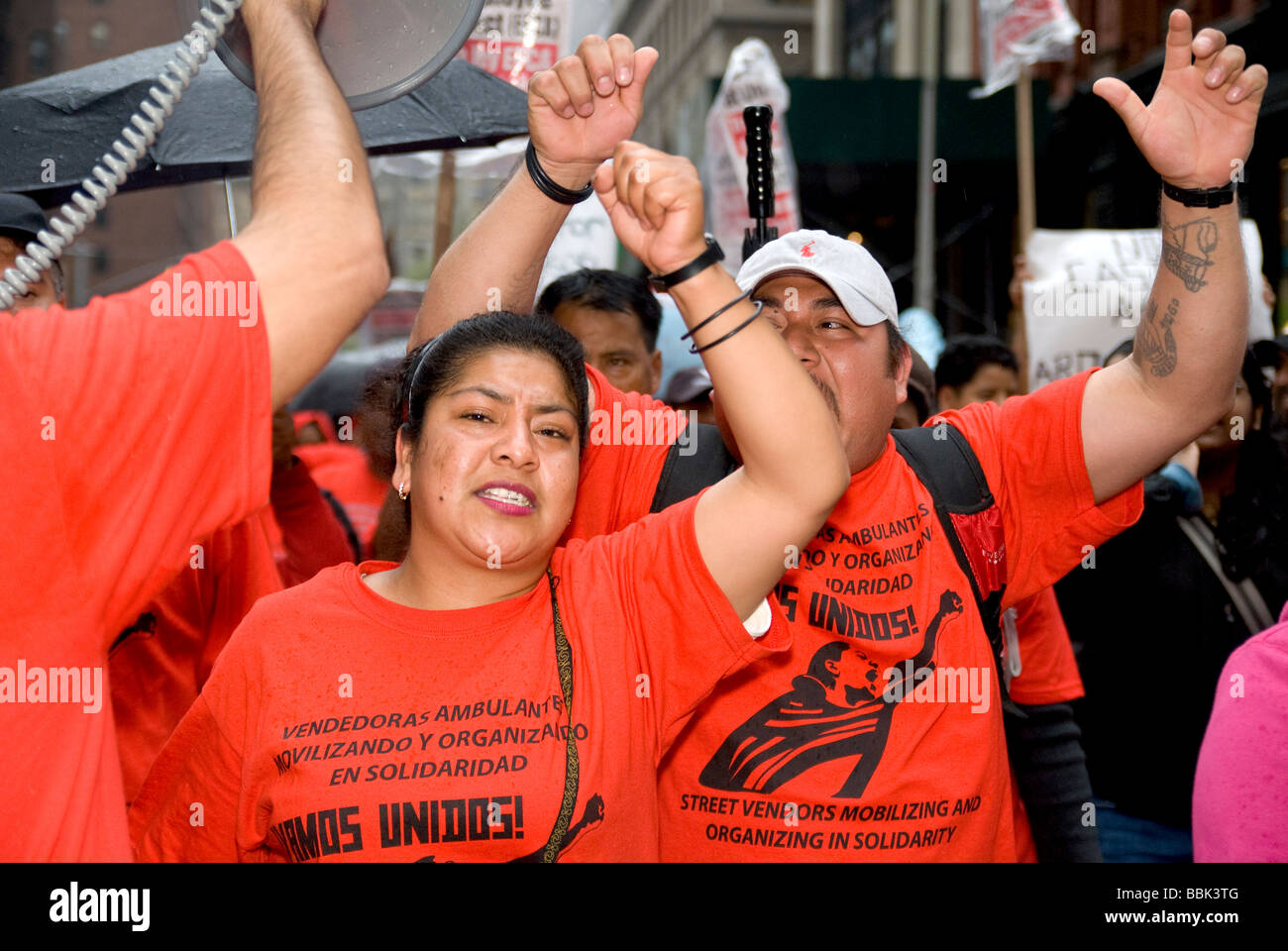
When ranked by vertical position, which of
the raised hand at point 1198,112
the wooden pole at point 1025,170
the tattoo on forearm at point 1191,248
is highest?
the wooden pole at point 1025,170

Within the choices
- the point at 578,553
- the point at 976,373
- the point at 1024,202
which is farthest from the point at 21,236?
the point at 1024,202

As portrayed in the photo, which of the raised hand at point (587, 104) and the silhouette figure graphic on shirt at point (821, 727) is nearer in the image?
the raised hand at point (587, 104)

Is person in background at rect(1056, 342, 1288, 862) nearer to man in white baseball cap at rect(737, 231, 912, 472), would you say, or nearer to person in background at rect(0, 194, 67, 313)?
man in white baseball cap at rect(737, 231, 912, 472)

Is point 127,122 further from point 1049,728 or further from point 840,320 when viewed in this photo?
point 1049,728

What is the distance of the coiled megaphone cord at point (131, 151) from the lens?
4.97 ft

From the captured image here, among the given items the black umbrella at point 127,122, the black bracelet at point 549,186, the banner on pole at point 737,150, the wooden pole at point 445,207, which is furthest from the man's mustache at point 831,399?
the banner on pole at point 737,150

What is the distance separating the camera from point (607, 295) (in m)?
4.16

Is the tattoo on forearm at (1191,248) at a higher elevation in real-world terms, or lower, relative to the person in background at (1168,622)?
higher

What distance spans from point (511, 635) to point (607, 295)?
7.55 ft

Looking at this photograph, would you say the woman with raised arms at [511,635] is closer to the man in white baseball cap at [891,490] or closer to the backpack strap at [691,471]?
the man in white baseball cap at [891,490]

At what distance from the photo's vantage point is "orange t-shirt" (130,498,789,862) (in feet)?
6.17

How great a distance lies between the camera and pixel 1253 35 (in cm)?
981

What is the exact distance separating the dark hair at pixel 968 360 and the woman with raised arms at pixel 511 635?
358 cm
